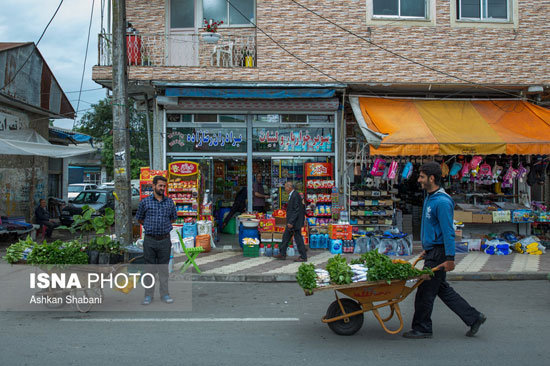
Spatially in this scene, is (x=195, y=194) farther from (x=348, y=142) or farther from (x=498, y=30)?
(x=498, y=30)

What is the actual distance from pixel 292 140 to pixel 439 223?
7.79 m

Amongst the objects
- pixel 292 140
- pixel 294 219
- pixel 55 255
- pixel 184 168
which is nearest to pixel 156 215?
pixel 55 255

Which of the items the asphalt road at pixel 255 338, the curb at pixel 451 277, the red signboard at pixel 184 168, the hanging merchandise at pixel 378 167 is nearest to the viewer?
the asphalt road at pixel 255 338

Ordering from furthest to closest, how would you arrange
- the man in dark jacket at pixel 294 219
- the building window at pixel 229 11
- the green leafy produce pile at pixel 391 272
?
1. the building window at pixel 229 11
2. the man in dark jacket at pixel 294 219
3. the green leafy produce pile at pixel 391 272

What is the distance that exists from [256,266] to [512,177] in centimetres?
751

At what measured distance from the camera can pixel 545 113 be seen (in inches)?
485

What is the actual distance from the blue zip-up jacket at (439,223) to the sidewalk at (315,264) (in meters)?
4.08

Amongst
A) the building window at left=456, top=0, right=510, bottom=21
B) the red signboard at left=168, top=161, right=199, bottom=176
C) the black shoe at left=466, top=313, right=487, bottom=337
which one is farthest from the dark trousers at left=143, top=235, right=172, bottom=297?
the building window at left=456, top=0, right=510, bottom=21

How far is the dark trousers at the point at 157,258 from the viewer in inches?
254

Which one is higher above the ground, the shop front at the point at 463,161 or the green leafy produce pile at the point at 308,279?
the shop front at the point at 463,161

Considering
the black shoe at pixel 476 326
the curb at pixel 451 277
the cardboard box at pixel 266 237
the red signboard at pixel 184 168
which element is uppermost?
the red signboard at pixel 184 168

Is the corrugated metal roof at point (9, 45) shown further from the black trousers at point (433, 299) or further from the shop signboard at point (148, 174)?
the black trousers at point (433, 299)

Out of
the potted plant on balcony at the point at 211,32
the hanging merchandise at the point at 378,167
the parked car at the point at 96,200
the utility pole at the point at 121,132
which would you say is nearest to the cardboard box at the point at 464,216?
the hanging merchandise at the point at 378,167

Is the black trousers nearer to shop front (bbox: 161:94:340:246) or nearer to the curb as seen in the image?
the curb
